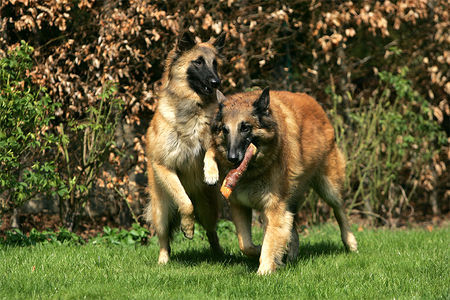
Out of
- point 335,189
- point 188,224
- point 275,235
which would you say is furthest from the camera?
point 335,189

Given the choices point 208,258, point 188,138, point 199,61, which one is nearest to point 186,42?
point 199,61

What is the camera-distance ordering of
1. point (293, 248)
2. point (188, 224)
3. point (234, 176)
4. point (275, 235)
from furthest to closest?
1. point (293, 248)
2. point (188, 224)
3. point (275, 235)
4. point (234, 176)

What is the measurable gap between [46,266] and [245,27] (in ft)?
15.9

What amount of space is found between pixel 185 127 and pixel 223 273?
4.93 feet

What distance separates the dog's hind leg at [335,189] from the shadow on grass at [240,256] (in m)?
0.16

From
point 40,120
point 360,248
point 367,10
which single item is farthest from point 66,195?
point 367,10

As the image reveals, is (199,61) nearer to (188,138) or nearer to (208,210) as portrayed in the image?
(188,138)

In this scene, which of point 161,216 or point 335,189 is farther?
point 335,189

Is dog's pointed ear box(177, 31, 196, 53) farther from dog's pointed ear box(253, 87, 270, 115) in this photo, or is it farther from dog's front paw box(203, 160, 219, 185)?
dog's front paw box(203, 160, 219, 185)

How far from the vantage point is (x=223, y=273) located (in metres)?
5.30

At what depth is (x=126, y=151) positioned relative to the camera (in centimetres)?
885

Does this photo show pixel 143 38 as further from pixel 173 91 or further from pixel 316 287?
pixel 316 287

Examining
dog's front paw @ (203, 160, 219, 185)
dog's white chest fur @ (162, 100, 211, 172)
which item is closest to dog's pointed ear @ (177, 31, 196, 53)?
dog's white chest fur @ (162, 100, 211, 172)

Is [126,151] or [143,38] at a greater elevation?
[143,38]
